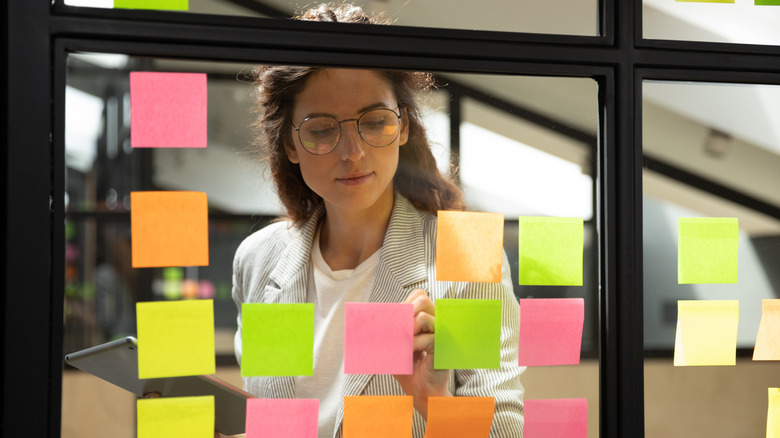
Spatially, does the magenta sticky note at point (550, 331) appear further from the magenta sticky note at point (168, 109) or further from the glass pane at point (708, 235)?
the magenta sticky note at point (168, 109)

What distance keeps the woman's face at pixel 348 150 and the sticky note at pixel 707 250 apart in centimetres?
55

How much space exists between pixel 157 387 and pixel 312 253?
33 centimetres

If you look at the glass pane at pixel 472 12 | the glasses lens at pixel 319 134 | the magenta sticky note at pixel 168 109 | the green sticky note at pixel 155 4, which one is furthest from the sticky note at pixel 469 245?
the green sticky note at pixel 155 4

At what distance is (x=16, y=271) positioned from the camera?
1.01 meters

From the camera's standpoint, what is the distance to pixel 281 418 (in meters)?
1.11

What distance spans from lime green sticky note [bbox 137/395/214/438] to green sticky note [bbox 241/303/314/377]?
86mm

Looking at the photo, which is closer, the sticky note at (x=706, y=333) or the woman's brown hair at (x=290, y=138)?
the woman's brown hair at (x=290, y=138)

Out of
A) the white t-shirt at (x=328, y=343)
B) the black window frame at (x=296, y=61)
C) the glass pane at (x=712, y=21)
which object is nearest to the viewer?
the black window frame at (x=296, y=61)

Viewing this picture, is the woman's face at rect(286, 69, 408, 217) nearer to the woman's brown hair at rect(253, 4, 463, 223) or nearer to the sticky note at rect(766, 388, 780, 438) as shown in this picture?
the woman's brown hair at rect(253, 4, 463, 223)

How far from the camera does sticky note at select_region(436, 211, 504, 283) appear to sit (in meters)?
1.16

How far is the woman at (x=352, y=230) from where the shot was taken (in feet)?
3.65

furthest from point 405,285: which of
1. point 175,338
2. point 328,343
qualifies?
point 175,338

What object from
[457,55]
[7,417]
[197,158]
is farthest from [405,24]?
[7,417]

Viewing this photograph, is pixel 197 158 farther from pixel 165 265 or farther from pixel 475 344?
pixel 475 344
